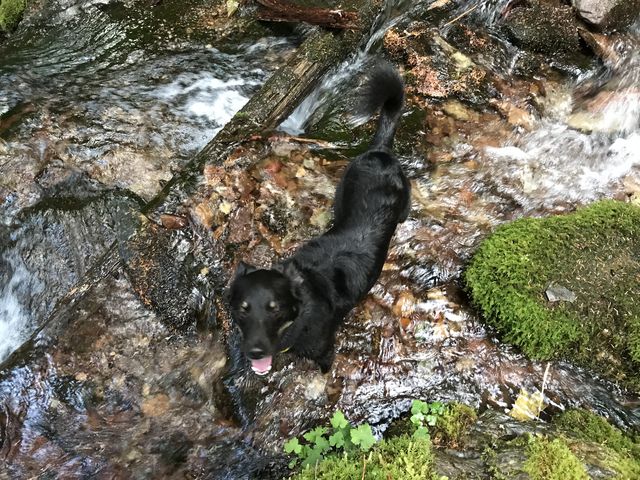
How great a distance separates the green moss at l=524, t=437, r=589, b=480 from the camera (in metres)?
2.49

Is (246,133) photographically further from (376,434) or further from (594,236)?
(594,236)

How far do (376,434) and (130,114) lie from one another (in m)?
4.28

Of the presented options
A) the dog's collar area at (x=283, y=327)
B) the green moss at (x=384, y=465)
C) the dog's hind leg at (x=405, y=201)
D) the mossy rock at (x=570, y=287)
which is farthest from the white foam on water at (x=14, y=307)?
the mossy rock at (x=570, y=287)

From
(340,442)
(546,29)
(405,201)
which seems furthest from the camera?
(546,29)

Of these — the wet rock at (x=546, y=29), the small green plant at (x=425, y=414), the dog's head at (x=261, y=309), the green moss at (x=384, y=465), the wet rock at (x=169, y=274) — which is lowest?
the small green plant at (x=425, y=414)

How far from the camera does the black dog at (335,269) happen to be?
2.91 m

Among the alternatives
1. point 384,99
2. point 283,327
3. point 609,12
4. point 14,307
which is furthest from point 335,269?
point 609,12

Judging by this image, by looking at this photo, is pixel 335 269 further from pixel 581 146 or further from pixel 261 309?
pixel 581 146

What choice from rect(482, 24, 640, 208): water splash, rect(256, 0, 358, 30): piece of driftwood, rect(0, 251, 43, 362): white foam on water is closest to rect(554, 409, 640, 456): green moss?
rect(482, 24, 640, 208): water splash

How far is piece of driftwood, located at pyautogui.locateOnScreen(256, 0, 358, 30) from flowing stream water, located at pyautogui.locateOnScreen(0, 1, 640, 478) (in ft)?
1.21

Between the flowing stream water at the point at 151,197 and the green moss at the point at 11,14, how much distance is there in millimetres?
434

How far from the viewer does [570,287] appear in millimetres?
3746

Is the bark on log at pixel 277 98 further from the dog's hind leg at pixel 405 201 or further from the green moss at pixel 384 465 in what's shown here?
the green moss at pixel 384 465

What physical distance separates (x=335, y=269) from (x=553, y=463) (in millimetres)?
1750
